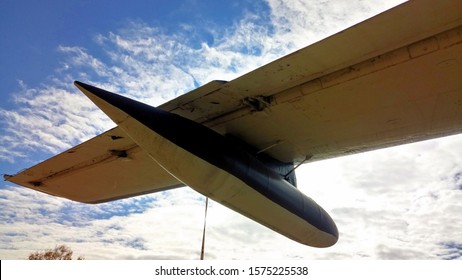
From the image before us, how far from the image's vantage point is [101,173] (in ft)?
27.7

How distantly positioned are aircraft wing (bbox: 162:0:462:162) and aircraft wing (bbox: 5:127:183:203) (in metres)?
2.32

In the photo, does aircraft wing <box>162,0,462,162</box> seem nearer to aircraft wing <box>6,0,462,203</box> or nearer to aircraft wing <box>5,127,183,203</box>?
aircraft wing <box>6,0,462,203</box>

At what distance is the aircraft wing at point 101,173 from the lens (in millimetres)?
Answer: 7121

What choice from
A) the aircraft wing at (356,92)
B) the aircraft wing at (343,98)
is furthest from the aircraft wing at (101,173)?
the aircraft wing at (356,92)

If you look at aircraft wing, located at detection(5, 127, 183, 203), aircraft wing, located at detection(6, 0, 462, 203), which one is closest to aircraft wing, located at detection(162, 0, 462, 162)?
aircraft wing, located at detection(6, 0, 462, 203)

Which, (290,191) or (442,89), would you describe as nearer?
(442,89)

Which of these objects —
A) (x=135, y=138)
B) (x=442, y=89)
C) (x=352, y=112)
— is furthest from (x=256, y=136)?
(x=442, y=89)

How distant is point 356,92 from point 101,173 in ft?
21.7

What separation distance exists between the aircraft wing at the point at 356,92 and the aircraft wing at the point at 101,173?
232 cm

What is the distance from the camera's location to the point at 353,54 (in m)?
4.16

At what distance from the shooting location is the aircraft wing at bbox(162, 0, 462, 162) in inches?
149

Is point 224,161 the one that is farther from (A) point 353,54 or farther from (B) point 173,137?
(A) point 353,54

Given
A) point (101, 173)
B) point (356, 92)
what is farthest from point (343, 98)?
point (101, 173)

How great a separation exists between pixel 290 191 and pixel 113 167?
4467 mm
